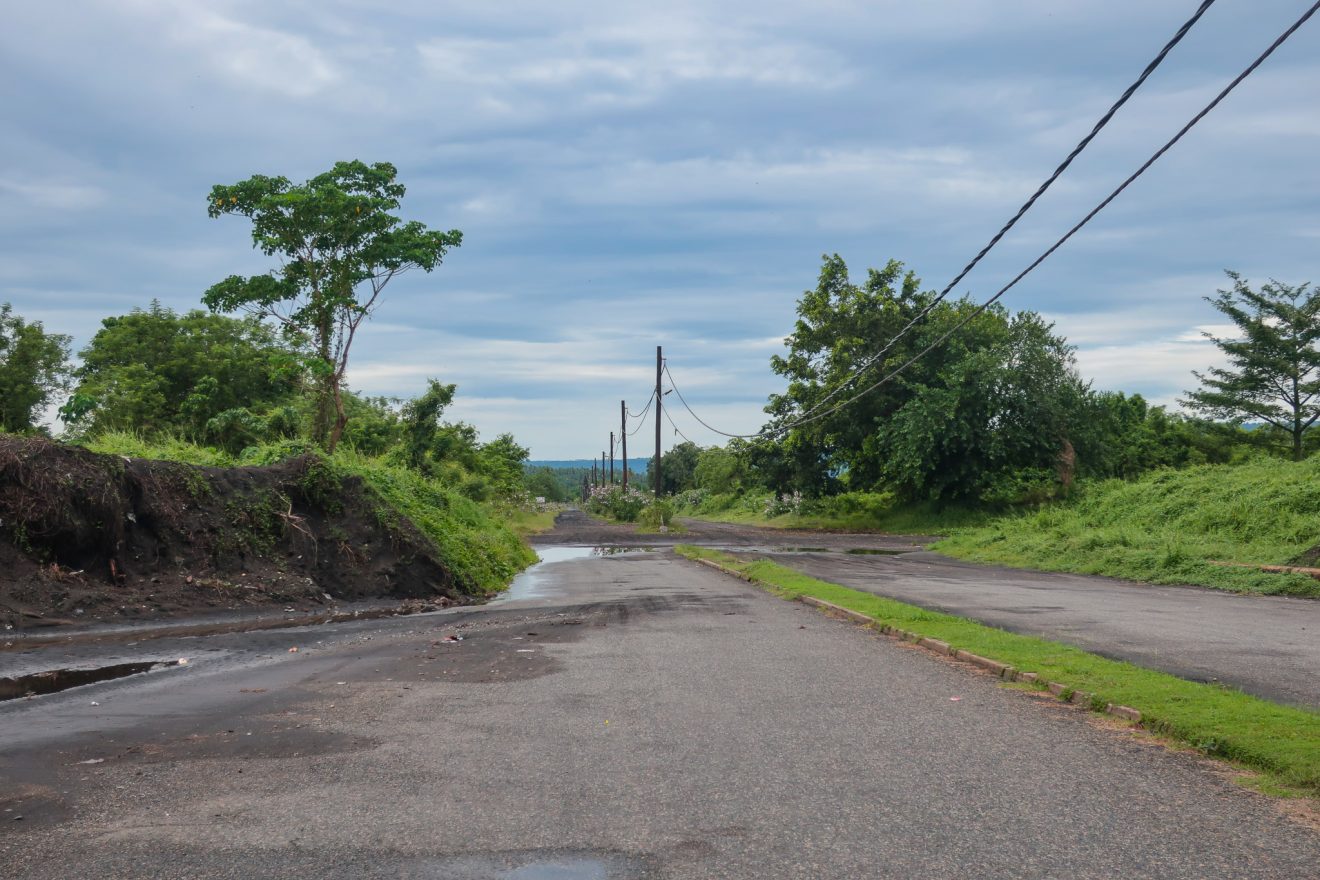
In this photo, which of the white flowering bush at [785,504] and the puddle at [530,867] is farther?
the white flowering bush at [785,504]

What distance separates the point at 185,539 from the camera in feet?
55.4

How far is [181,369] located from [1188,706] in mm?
46674

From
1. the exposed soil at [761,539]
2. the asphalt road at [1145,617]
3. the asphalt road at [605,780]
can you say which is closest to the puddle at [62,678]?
the asphalt road at [605,780]

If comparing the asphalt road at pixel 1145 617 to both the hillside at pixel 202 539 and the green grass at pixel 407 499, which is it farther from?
the hillside at pixel 202 539

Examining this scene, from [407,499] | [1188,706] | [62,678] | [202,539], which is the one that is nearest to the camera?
[1188,706]

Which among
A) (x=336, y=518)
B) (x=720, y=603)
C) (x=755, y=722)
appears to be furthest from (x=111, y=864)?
(x=336, y=518)

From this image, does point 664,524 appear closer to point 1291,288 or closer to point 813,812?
point 1291,288

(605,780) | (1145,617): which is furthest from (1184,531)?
(605,780)

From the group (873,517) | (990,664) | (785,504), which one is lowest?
(990,664)

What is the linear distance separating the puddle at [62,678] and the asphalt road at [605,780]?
1.54ft

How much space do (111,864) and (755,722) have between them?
4581mm

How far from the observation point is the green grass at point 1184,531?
22531mm

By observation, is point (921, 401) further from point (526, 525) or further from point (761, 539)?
point (526, 525)

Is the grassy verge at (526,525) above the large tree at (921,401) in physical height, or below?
below
